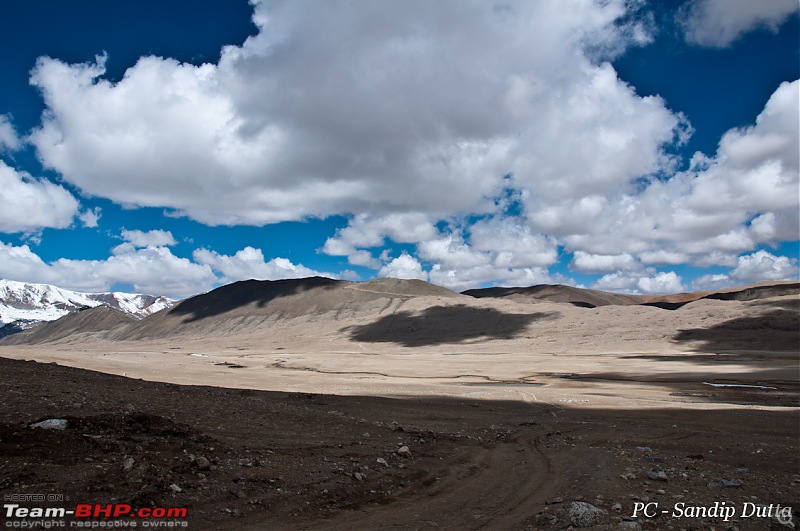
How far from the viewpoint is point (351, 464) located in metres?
10.8

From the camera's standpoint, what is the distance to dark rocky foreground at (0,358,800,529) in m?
7.95

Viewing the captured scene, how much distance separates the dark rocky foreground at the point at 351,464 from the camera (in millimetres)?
7953

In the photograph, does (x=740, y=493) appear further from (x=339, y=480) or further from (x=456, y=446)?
(x=339, y=480)

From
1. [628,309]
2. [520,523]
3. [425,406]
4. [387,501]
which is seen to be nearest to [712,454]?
[520,523]

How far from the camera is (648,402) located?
1048 inches

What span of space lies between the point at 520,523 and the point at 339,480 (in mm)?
3530
